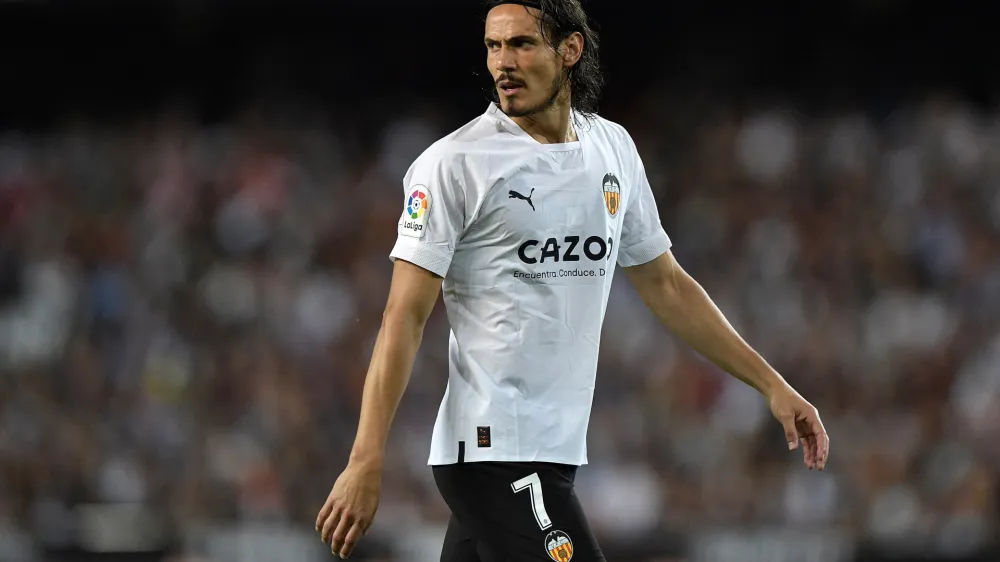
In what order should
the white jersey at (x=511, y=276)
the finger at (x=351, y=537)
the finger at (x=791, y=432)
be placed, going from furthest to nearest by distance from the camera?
the finger at (x=791, y=432) → the white jersey at (x=511, y=276) → the finger at (x=351, y=537)

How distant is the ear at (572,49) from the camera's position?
4188 millimetres

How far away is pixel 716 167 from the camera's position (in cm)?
1212

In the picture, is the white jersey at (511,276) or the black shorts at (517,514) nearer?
the black shorts at (517,514)

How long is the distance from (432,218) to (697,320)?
1137mm

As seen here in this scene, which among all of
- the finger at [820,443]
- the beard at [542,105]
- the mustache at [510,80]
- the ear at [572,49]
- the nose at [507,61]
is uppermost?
the ear at [572,49]

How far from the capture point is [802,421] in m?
4.42

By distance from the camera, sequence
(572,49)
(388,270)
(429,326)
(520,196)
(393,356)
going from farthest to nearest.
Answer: (388,270) → (429,326) → (572,49) → (520,196) → (393,356)

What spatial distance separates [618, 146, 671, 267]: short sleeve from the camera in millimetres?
4449

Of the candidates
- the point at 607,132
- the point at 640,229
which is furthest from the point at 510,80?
the point at 640,229

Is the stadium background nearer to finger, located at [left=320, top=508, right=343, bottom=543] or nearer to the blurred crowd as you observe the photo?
the blurred crowd

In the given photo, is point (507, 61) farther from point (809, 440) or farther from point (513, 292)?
point (809, 440)

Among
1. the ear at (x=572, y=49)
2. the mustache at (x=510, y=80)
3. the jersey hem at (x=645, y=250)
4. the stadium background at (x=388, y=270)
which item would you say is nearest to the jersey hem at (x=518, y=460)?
the jersey hem at (x=645, y=250)

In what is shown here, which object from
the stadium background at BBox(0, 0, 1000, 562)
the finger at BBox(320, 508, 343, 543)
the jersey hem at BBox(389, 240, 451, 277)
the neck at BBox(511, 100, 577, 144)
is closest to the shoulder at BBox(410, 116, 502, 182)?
the neck at BBox(511, 100, 577, 144)

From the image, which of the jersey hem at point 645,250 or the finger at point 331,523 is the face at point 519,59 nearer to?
the jersey hem at point 645,250
